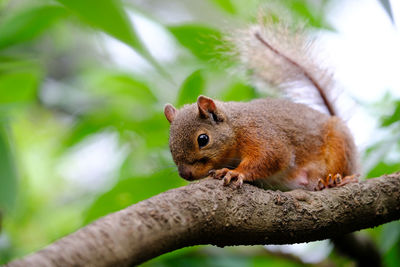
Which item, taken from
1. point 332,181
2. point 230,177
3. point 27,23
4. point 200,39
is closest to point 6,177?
point 27,23

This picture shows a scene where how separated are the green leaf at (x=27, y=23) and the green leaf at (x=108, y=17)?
85 cm

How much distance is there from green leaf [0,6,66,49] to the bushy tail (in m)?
1.23

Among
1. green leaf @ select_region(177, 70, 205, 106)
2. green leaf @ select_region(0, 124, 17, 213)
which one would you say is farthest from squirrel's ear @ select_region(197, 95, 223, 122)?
green leaf @ select_region(0, 124, 17, 213)

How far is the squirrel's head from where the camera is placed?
2.62 metres

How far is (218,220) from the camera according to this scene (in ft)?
5.16

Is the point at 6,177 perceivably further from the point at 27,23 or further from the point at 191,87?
the point at 191,87

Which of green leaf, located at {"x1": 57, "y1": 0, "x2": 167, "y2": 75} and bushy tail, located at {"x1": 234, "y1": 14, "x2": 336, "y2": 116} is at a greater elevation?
green leaf, located at {"x1": 57, "y1": 0, "x2": 167, "y2": 75}

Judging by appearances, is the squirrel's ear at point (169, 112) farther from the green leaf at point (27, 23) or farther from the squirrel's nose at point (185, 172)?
the green leaf at point (27, 23)

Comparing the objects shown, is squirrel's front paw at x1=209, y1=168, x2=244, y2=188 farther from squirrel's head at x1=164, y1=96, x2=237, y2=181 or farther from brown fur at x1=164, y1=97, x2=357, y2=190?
squirrel's head at x1=164, y1=96, x2=237, y2=181

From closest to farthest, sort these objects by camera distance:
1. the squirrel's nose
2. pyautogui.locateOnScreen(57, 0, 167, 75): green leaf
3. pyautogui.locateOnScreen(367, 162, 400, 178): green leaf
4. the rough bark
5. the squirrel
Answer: the rough bark
pyautogui.locateOnScreen(57, 0, 167, 75): green leaf
the squirrel's nose
the squirrel
pyautogui.locateOnScreen(367, 162, 400, 178): green leaf

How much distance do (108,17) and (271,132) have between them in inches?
52.0

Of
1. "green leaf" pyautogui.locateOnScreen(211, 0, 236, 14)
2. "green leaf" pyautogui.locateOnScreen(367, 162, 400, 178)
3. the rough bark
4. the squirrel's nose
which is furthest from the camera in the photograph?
"green leaf" pyautogui.locateOnScreen(211, 0, 236, 14)

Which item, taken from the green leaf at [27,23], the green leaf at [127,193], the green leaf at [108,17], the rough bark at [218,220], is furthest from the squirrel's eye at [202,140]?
the green leaf at [27,23]

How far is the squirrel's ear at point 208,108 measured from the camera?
8.87 feet
